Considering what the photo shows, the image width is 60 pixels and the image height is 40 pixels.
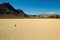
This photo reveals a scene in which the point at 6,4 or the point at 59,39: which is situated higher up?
the point at 6,4

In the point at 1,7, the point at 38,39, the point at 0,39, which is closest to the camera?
the point at 0,39

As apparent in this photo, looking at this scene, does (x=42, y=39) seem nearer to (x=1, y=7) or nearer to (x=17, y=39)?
(x=17, y=39)

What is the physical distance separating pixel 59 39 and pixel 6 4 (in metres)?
75.1

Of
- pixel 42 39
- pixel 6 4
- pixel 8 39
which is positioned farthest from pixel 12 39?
pixel 6 4

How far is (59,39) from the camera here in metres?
6.82

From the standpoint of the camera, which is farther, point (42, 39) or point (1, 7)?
point (1, 7)

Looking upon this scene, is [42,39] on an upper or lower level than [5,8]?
lower

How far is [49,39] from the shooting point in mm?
7027

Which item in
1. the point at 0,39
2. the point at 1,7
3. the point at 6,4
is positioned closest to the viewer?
the point at 0,39

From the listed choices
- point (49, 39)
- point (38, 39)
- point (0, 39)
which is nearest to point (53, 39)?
point (49, 39)

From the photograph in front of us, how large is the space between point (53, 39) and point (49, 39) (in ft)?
0.62

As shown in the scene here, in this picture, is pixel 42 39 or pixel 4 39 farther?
pixel 42 39

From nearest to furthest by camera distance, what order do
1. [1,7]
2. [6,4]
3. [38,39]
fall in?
[38,39] < [1,7] < [6,4]

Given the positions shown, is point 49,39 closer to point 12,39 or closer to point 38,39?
point 38,39
